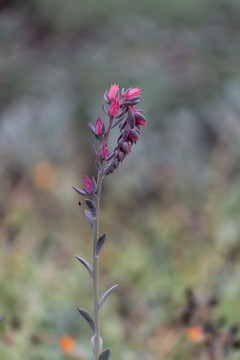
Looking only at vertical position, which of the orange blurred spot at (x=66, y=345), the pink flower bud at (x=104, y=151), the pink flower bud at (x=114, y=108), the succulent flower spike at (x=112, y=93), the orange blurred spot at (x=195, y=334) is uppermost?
the orange blurred spot at (x=195, y=334)

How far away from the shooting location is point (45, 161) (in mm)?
3328

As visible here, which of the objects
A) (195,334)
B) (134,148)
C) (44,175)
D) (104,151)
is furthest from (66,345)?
(134,148)

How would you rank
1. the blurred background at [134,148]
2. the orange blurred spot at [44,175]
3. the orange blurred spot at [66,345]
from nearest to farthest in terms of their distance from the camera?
the orange blurred spot at [66,345]
the blurred background at [134,148]
the orange blurred spot at [44,175]

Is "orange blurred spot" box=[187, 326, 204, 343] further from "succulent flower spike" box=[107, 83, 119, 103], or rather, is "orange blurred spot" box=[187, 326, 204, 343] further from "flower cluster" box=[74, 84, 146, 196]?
"succulent flower spike" box=[107, 83, 119, 103]

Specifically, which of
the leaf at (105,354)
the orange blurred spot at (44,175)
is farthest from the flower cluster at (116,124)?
the orange blurred spot at (44,175)

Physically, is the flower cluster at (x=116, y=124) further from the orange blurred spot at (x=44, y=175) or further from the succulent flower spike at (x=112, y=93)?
the orange blurred spot at (x=44, y=175)

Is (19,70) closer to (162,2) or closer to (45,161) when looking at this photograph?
(45,161)

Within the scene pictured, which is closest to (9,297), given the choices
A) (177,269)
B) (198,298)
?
(198,298)

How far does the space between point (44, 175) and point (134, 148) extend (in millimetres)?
560

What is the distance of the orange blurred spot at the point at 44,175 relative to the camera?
127 inches

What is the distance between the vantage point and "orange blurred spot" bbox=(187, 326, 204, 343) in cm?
176

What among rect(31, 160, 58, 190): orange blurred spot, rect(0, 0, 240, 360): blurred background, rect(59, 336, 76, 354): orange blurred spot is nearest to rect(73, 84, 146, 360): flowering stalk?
rect(59, 336, 76, 354): orange blurred spot

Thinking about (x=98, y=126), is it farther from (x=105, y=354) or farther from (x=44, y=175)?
(x=44, y=175)

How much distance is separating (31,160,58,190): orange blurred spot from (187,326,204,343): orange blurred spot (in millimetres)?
1601
